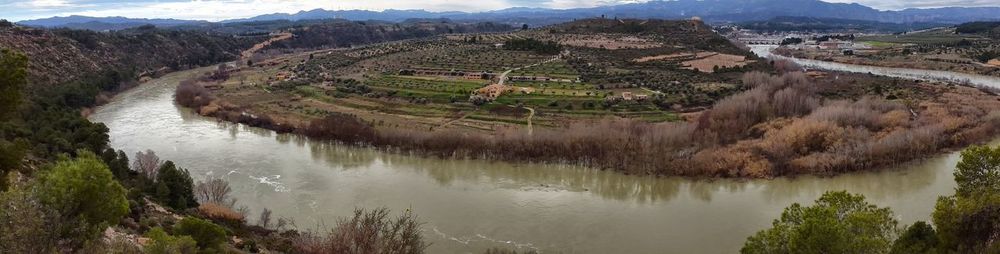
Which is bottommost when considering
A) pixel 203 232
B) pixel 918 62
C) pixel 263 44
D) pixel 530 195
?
pixel 530 195

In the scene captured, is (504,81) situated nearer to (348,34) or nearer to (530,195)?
(530,195)

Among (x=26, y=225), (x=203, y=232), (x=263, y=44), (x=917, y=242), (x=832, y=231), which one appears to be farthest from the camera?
(x=263, y=44)

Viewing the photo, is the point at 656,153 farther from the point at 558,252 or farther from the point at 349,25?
the point at 349,25

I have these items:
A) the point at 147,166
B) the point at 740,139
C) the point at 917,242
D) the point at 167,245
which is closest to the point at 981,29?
the point at 740,139

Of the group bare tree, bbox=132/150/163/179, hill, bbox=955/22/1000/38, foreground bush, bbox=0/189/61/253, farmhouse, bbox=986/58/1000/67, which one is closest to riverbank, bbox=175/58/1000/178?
bare tree, bbox=132/150/163/179

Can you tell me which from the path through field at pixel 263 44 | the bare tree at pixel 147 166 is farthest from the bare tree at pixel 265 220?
the path through field at pixel 263 44

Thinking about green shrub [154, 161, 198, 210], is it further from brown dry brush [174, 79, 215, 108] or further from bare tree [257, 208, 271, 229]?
brown dry brush [174, 79, 215, 108]
